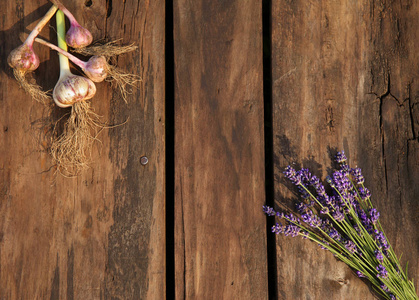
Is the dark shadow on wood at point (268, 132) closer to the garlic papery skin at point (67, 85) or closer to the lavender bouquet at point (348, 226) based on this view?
the lavender bouquet at point (348, 226)

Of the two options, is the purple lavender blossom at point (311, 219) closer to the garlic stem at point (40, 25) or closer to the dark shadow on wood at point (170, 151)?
the dark shadow on wood at point (170, 151)

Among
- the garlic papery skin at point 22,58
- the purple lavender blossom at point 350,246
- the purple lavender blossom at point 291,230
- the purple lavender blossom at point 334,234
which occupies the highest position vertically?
the garlic papery skin at point 22,58

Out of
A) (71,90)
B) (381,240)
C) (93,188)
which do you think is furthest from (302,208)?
(71,90)

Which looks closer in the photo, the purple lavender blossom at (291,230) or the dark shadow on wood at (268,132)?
the purple lavender blossom at (291,230)

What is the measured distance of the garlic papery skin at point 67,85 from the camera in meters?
1.35

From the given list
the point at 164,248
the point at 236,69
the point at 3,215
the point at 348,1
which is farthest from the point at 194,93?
the point at 3,215

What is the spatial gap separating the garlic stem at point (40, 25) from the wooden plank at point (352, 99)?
892mm

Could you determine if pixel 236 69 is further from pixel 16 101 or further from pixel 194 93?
pixel 16 101

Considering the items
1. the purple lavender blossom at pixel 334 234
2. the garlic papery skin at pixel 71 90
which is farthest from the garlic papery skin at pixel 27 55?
the purple lavender blossom at pixel 334 234

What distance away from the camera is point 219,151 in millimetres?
1457

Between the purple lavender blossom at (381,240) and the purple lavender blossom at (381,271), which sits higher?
the purple lavender blossom at (381,240)

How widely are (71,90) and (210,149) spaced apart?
0.58m

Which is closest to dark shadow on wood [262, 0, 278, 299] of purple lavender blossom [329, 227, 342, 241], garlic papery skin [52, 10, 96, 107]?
purple lavender blossom [329, 227, 342, 241]

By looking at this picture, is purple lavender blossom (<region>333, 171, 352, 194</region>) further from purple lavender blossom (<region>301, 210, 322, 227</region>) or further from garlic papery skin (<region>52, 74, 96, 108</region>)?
garlic papery skin (<region>52, 74, 96, 108</region>)
